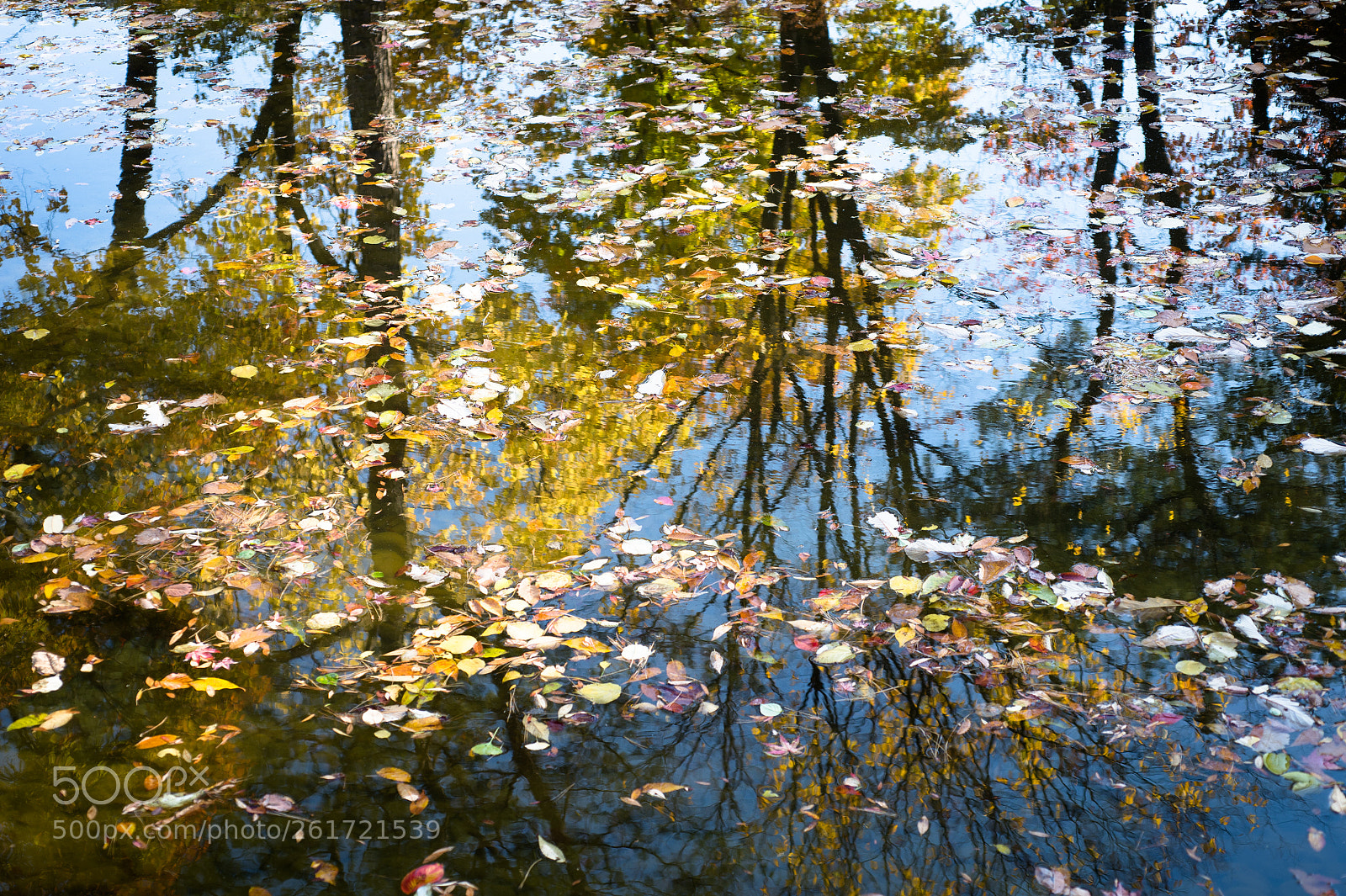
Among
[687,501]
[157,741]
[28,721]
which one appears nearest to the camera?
[157,741]

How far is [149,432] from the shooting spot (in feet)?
13.7

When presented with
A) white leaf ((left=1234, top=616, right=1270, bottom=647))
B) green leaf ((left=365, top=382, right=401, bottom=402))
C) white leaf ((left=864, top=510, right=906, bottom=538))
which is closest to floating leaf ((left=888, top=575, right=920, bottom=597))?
white leaf ((left=864, top=510, right=906, bottom=538))

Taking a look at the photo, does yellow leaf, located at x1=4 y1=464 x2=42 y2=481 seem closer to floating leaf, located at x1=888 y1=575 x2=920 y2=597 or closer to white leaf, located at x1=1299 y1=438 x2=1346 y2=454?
floating leaf, located at x1=888 y1=575 x2=920 y2=597

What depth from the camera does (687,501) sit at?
364 centimetres

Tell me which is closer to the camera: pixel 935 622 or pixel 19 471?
pixel 935 622

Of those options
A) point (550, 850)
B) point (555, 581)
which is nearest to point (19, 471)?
point (555, 581)

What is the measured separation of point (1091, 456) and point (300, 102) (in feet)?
24.1

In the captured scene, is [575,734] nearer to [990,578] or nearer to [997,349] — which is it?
[990,578]

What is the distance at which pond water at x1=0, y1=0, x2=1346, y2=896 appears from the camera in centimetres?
251

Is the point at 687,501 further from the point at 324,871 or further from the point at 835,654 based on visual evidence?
the point at 324,871

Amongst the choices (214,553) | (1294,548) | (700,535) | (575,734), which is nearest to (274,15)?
(214,553)

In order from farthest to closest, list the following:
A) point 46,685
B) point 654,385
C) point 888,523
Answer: point 654,385 < point 888,523 < point 46,685

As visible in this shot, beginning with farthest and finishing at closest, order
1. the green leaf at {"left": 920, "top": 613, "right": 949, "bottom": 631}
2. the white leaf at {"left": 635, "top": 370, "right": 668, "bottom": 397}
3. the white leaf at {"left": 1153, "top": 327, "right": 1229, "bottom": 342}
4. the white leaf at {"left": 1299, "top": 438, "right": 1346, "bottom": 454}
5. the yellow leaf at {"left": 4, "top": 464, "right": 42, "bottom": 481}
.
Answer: the white leaf at {"left": 1153, "top": 327, "right": 1229, "bottom": 342}
the white leaf at {"left": 635, "top": 370, "right": 668, "bottom": 397}
the yellow leaf at {"left": 4, "top": 464, "right": 42, "bottom": 481}
the white leaf at {"left": 1299, "top": 438, "right": 1346, "bottom": 454}
the green leaf at {"left": 920, "top": 613, "right": 949, "bottom": 631}

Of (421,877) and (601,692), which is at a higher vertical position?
(601,692)
